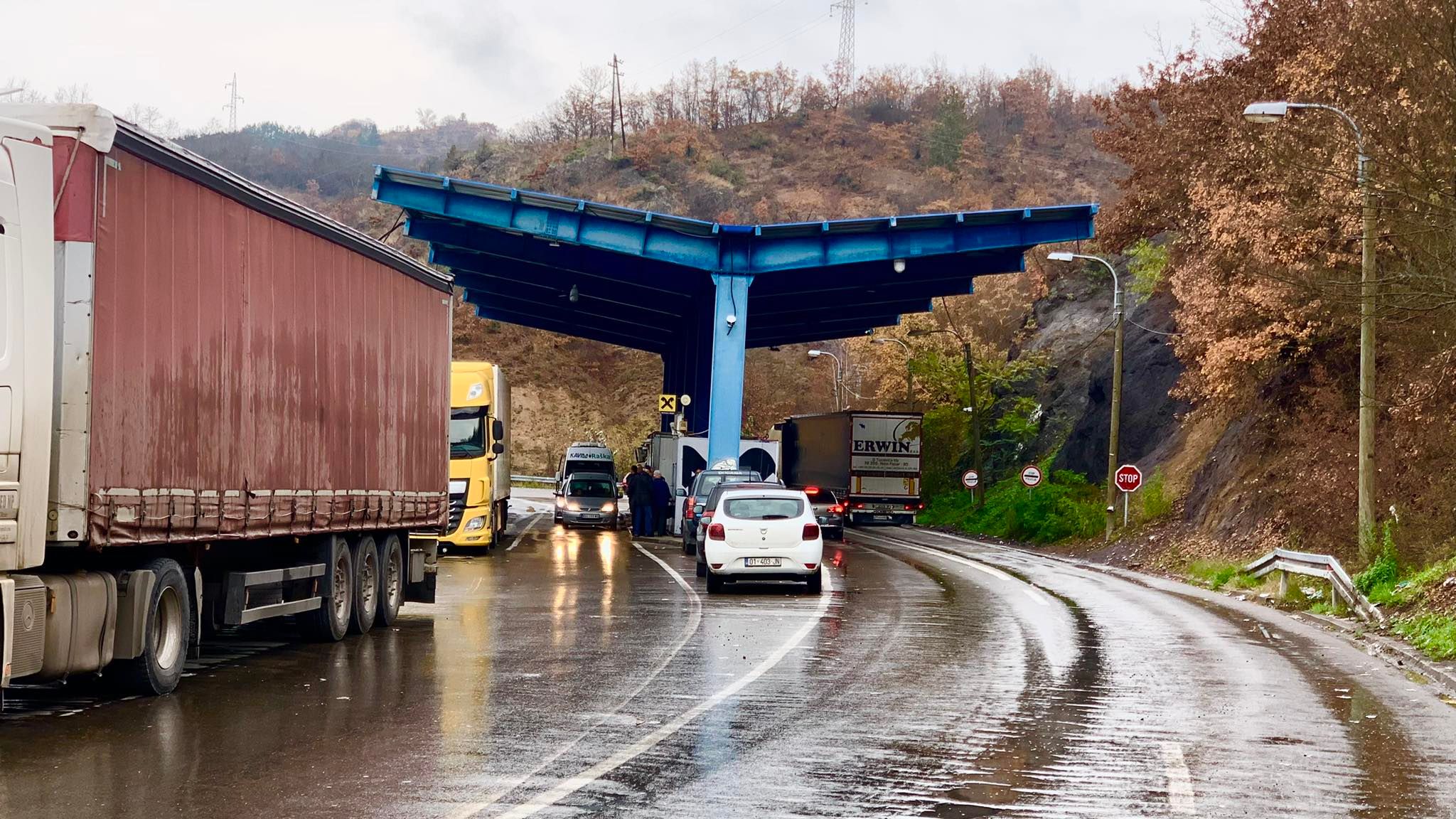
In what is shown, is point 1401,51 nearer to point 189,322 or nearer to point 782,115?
point 189,322

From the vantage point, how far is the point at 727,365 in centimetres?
4388

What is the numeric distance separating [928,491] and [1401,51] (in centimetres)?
4848

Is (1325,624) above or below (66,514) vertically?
below

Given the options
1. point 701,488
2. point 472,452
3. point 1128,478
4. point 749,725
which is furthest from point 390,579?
point 1128,478

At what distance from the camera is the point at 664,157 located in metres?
127

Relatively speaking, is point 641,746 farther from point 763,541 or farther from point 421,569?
point 763,541

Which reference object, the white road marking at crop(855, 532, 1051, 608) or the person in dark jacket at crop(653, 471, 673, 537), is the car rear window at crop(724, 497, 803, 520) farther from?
the person in dark jacket at crop(653, 471, 673, 537)

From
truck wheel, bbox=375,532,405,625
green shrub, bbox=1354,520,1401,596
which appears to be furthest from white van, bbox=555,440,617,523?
truck wheel, bbox=375,532,405,625

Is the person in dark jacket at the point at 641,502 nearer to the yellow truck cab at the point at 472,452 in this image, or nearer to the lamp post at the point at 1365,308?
the yellow truck cab at the point at 472,452

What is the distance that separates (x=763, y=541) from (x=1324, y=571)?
319 inches

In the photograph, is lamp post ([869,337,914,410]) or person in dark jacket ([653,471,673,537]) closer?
person in dark jacket ([653,471,673,537])

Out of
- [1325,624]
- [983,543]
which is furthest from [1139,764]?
[983,543]

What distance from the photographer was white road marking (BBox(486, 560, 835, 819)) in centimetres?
776

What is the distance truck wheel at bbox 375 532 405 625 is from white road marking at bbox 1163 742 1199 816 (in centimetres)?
1000
